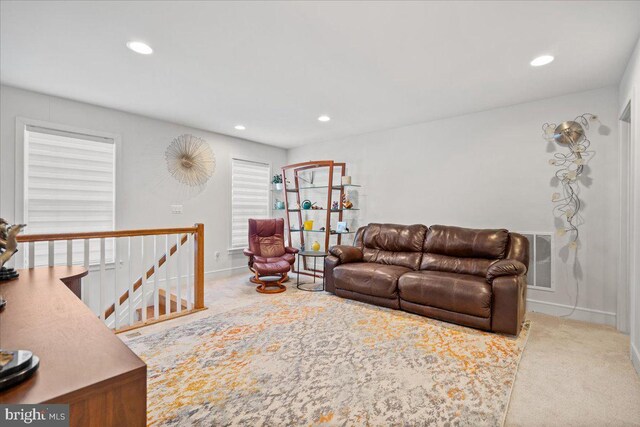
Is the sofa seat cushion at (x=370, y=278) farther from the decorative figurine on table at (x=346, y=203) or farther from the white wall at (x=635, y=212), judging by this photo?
the white wall at (x=635, y=212)

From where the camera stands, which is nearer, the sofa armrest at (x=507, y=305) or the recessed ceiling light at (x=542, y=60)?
the recessed ceiling light at (x=542, y=60)

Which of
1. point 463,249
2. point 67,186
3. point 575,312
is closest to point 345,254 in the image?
point 463,249

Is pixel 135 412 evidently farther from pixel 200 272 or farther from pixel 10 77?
pixel 10 77

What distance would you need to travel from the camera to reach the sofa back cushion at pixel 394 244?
4.02m

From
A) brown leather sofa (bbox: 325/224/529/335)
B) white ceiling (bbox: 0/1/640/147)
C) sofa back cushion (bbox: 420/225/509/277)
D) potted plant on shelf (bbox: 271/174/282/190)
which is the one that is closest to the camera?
white ceiling (bbox: 0/1/640/147)

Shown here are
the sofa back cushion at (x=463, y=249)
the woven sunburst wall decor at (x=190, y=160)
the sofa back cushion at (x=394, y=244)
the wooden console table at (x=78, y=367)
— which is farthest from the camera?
the woven sunburst wall decor at (x=190, y=160)

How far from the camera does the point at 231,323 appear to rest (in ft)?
10.1

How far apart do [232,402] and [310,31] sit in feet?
8.36

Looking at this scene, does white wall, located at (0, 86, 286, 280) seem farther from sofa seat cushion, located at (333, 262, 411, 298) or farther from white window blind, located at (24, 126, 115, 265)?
sofa seat cushion, located at (333, 262, 411, 298)

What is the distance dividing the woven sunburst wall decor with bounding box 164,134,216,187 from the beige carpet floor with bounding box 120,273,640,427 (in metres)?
2.25

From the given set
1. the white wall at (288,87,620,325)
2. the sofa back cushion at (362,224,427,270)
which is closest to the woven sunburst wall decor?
the white wall at (288,87,620,325)

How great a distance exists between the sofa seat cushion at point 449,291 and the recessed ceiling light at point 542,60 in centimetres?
205

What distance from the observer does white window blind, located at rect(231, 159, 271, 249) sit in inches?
214

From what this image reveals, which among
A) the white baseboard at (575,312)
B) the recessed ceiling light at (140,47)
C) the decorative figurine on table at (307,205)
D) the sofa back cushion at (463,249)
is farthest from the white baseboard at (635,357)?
Answer: the recessed ceiling light at (140,47)
